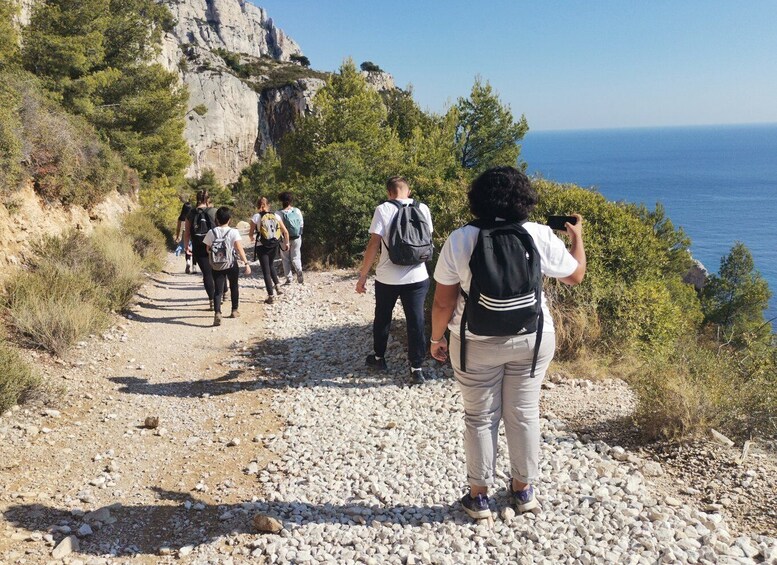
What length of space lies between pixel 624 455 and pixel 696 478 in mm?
A: 470

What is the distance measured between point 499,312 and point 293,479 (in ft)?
7.00

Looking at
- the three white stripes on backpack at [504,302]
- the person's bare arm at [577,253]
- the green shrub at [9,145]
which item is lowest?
the three white stripes on backpack at [504,302]

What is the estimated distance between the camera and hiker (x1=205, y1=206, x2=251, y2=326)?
780 centimetres

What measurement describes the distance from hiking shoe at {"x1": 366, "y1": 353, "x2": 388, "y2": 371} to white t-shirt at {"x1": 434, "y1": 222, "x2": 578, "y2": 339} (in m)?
3.01

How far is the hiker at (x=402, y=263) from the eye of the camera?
5133mm

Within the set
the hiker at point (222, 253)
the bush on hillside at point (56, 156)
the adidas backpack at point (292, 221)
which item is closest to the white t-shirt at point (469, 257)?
the hiker at point (222, 253)

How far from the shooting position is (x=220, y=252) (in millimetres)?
7836

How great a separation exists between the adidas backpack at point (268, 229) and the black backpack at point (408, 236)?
4322 millimetres

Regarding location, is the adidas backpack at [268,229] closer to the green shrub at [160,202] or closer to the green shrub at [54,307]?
the green shrub at [54,307]

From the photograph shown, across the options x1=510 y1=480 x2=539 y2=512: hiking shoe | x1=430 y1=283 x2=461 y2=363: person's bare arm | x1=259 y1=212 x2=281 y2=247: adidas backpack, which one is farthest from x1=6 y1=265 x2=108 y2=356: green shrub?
x1=510 y1=480 x2=539 y2=512: hiking shoe

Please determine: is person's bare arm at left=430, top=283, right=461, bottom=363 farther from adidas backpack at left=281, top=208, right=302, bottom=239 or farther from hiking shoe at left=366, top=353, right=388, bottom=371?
adidas backpack at left=281, top=208, right=302, bottom=239

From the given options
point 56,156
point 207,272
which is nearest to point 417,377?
point 207,272

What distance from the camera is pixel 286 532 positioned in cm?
321

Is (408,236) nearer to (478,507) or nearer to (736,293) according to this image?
(478,507)
